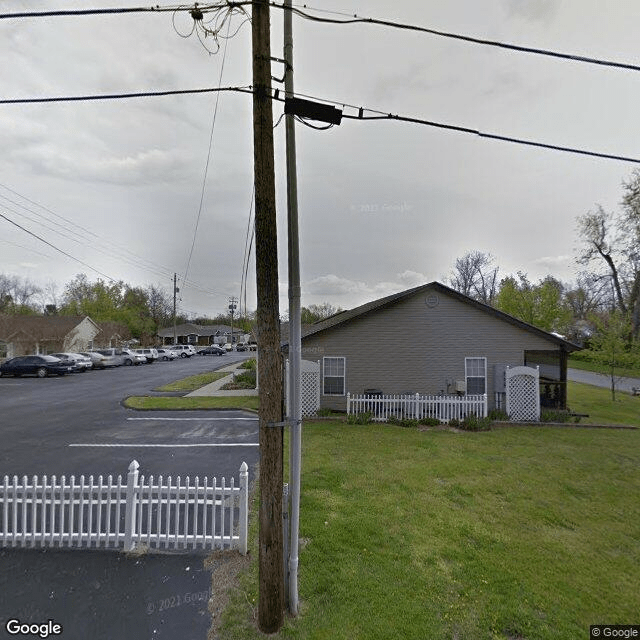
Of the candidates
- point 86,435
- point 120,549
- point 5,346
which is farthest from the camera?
point 5,346

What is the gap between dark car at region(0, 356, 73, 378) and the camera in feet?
92.7

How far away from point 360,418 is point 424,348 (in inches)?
158

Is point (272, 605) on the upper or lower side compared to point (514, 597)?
upper

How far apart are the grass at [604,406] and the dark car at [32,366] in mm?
34931

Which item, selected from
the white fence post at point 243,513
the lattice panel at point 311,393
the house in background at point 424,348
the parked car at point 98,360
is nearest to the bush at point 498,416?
the house in background at point 424,348

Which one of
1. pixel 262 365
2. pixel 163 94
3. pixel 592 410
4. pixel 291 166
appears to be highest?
pixel 163 94

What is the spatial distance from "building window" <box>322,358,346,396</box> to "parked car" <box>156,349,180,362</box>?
3816 cm

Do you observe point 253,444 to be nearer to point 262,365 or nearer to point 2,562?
point 2,562

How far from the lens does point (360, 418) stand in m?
13.0

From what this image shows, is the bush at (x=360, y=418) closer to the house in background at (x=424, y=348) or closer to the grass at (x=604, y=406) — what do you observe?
the house in background at (x=424, y=348)

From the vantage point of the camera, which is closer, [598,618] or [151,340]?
[598,618]

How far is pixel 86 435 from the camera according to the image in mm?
11078

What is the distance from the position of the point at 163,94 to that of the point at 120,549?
21.4ft

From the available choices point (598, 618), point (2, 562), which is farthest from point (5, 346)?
point (598, 618)
